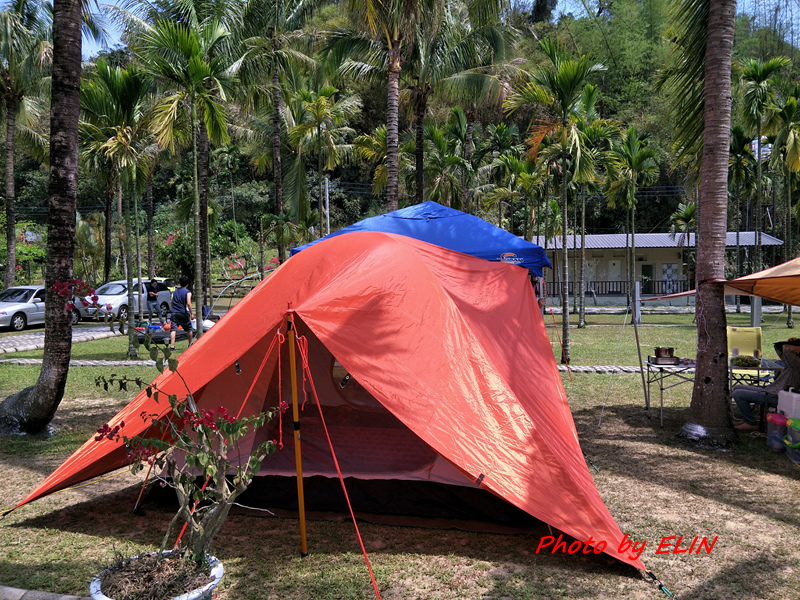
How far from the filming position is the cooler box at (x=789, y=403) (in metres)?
6.43

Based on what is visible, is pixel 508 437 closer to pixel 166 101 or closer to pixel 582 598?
pixel 582 598

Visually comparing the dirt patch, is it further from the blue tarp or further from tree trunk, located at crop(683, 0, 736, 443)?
the blue tarp

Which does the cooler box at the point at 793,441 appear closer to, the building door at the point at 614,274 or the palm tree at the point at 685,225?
the palm tree at the point at 685,225

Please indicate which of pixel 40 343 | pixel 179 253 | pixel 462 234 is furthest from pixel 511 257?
pixel 179 253

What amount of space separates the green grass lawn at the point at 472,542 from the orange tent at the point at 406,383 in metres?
0.35

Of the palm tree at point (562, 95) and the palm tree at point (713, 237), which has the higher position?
the palm tree at point (562, 95)

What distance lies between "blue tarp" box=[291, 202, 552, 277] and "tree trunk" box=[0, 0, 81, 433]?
117 inches

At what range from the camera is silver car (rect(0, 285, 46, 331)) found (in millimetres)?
18766

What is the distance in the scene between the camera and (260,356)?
570 cm

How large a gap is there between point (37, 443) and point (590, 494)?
586cm

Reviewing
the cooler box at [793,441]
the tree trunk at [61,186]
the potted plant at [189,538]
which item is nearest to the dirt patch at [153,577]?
the potted plant at [189,538]

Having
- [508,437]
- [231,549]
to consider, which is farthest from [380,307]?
[231,549]

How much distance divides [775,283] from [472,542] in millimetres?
4405

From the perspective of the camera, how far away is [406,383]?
4590 millimetres
